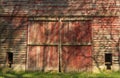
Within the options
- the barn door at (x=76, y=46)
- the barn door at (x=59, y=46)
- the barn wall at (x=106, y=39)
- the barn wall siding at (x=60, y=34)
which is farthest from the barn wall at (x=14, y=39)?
the barn wall at (x=106, y=39)

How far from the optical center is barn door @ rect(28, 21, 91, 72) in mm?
13766

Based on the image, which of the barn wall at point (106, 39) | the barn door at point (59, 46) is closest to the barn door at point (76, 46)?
the barn door at point (59, 46)

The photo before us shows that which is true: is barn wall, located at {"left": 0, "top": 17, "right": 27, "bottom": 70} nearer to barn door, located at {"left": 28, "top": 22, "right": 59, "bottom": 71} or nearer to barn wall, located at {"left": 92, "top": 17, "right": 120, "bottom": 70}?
barn door, located at {"left": 28, "top": 22, "right": 59, "bottom": 71}

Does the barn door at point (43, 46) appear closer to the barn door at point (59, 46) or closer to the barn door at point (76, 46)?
the barn door at point (59, 46)

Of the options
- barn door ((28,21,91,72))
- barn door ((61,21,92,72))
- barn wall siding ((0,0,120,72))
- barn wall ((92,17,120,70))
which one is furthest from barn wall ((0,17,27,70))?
barn wall ((92,17,120,70))

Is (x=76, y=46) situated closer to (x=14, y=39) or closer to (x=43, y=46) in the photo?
(x=43, y=46)

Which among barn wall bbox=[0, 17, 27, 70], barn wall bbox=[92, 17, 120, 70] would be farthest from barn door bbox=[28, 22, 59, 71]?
barn wall bbox=[92, 17, 120, 70]

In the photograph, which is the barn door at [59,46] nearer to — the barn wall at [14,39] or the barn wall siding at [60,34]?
the barn wall siding at [60,34]

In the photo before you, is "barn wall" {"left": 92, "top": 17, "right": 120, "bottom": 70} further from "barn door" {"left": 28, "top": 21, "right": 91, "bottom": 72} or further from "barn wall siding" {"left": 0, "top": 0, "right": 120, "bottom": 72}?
"barn door" {"left": 28, "top": 21, "right": 91, "bottom": 72}

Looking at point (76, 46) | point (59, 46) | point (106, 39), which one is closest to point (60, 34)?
point (59, 46)

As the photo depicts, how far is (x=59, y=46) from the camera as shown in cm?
1383

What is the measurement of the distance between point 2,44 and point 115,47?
565cm

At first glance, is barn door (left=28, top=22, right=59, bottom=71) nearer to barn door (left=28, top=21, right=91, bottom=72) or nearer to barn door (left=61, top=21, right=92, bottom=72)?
barn door (left=28, top=21, right=91, bottom=72)

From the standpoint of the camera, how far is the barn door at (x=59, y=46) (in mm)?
13766
